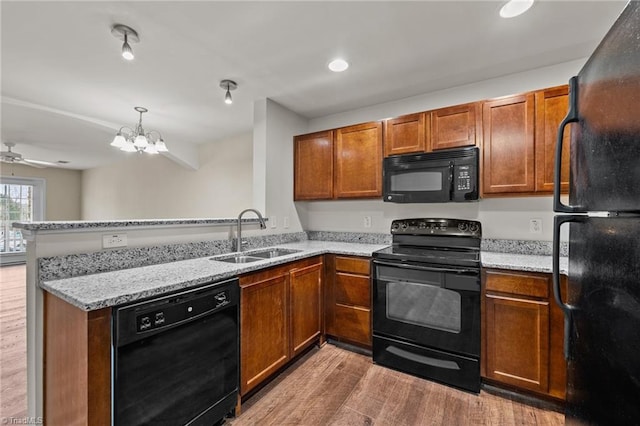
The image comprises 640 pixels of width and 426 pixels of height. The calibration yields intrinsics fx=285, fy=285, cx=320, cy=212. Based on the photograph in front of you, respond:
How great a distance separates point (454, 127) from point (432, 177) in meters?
0.45

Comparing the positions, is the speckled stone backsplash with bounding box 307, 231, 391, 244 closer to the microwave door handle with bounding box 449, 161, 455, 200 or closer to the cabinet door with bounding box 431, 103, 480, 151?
the microwave door handle with bounding box 449, 161, 455, 200

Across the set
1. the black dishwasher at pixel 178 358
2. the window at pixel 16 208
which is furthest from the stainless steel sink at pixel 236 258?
the window at pixel 16 208

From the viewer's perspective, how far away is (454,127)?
2.40m

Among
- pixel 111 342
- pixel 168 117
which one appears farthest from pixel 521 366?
pixel 168 117

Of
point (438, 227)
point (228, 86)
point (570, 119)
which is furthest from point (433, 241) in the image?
point (228, 86)

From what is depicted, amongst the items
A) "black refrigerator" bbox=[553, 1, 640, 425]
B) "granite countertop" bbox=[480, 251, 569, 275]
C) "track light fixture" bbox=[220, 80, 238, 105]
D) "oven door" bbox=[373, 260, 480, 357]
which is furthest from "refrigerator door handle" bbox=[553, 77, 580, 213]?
"track light fixture" bbox=[220, 80, 238, 105]

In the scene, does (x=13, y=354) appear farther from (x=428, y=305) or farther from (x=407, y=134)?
(x=407, y=134)

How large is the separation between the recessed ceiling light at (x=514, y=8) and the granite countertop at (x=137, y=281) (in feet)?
6.99

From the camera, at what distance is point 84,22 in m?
1.82

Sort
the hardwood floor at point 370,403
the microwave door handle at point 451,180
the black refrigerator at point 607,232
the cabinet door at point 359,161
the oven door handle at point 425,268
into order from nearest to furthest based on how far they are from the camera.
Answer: the black refrigerator at point 607,232 → the hardwood floor at point 370,403 → the oven door handle at point 425,268 → the microwave door handle at point 451,180 → the cabinet door at point 359,161

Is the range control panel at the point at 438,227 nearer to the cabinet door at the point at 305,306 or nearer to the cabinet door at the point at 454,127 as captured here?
the cabinet door at the point at 454,127

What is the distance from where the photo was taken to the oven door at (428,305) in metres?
1.99

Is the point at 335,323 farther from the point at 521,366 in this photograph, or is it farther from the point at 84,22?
the point at 84,22

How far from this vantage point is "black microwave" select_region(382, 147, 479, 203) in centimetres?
229
